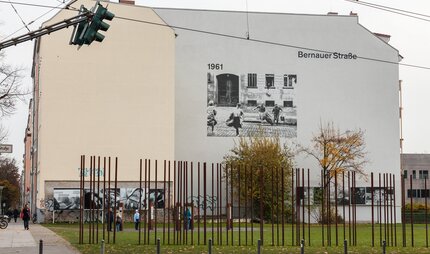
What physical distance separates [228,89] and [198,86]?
306cm

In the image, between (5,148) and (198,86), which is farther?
(198,86)

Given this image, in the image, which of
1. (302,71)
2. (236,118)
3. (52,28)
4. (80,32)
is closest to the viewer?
(80,32)

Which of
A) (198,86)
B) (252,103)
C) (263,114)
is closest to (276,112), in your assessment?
(263,114)

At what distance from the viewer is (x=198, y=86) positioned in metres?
76.3

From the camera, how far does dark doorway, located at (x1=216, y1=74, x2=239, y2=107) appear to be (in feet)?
250

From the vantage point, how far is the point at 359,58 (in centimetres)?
8100

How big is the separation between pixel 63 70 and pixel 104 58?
3.85m

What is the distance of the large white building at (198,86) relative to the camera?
220 ft

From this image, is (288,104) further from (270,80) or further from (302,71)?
(302,71)

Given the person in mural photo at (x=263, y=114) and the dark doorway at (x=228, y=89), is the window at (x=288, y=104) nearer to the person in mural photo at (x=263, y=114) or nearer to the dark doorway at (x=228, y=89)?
the person in mural photo at (x=263, y=114)

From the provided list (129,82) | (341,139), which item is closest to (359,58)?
(341,139)

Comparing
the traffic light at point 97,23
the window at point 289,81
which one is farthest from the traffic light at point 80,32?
the window at point 289,81

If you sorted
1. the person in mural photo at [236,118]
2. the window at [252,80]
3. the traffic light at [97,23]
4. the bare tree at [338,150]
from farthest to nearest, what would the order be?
the window at [252,80]
the person in mural photo at [236,118]
the bare tree at [338,150]
the traffic light at [97,23]

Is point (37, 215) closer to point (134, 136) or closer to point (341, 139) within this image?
point (134, 136)
